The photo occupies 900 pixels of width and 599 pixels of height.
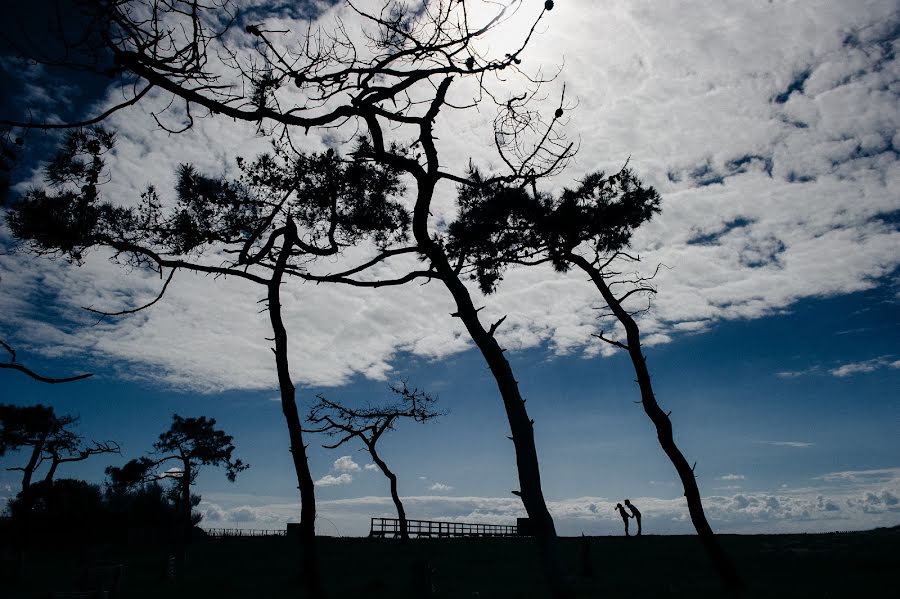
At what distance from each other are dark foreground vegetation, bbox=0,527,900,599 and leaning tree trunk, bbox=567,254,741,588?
2.22ft

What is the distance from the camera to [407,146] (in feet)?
33.3

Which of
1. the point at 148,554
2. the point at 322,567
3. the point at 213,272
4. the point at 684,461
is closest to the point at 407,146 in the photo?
the point at 213,272

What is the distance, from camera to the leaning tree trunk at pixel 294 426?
10.9m

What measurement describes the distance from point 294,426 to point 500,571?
10.2m

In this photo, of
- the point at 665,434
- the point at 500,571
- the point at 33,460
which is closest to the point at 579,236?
the point at 665,434

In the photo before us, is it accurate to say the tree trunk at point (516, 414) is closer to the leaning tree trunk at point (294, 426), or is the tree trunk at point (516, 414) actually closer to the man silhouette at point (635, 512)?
the leaning tree trunk at point (294, 426)

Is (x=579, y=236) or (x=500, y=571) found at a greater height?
(x=579, y=236)

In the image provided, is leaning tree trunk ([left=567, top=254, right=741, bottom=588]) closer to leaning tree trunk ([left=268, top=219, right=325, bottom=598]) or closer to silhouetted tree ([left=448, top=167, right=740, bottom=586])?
silhouetted tree ([left=448, top=167, right=740, bottom=586])

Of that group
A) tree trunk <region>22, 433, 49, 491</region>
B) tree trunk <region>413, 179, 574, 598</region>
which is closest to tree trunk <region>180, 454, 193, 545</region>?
tree trunk <region>22, 433, 49, 491</region>

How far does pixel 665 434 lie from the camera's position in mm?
13273

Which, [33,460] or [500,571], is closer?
[500,571]

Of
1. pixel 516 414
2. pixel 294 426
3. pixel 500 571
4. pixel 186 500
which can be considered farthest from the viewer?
pixel 186 500

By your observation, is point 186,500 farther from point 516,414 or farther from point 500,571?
point 516,414

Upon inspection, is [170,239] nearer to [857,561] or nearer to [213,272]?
[213,272]
